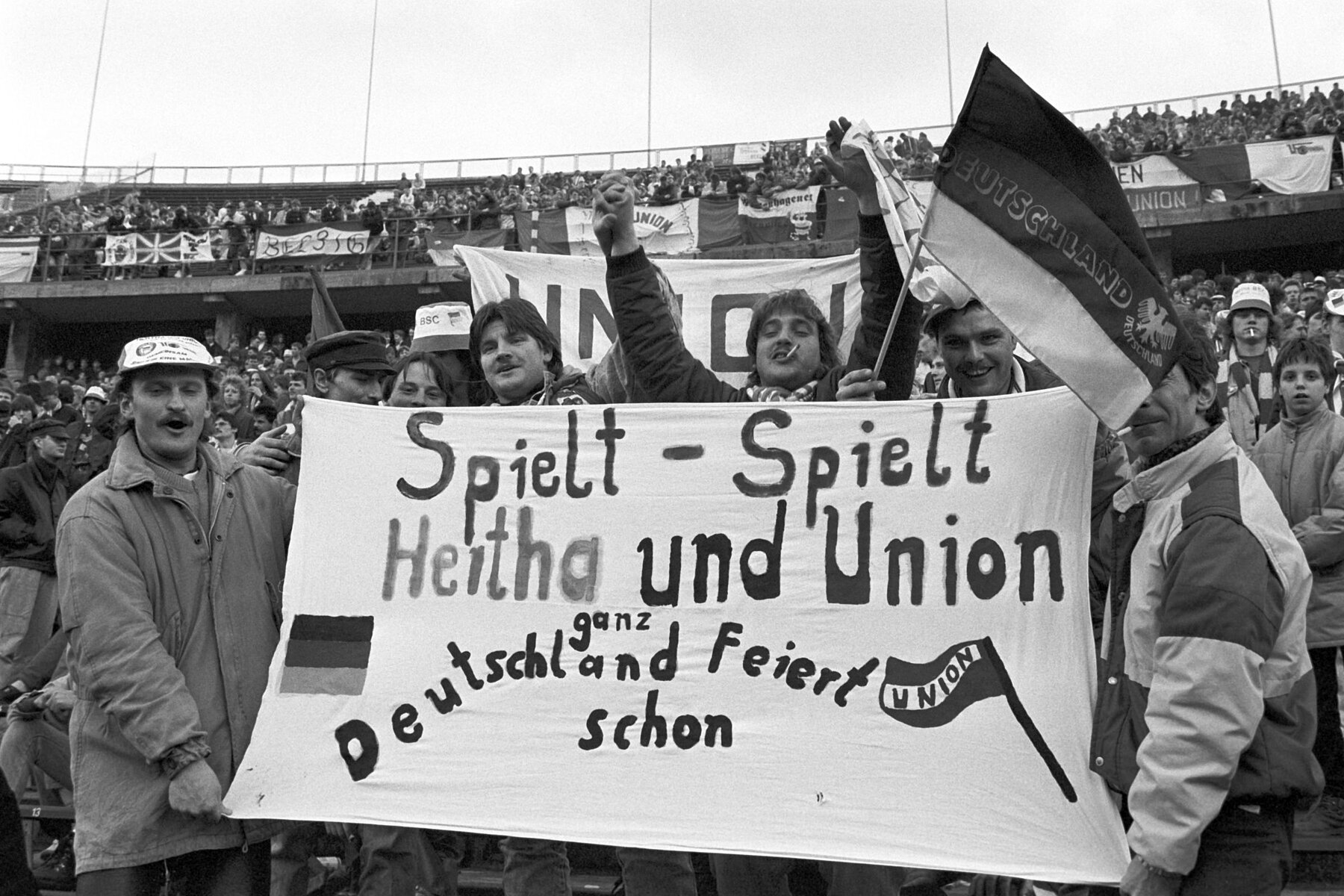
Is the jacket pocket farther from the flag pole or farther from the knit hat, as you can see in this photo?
the flag pole

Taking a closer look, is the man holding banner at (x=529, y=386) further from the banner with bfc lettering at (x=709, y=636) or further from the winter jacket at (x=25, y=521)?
the winter jacket at (x=25, y=521)

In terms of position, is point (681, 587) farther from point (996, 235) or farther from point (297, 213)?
point (297, 213)

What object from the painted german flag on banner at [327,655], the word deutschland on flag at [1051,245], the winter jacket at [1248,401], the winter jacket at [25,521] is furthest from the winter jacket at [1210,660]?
the winter jacket at [25,521]

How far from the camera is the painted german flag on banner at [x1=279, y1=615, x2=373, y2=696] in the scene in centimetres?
289

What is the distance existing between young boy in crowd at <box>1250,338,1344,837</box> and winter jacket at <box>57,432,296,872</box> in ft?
11.7

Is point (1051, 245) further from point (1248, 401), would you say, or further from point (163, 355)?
point (1248, 401)

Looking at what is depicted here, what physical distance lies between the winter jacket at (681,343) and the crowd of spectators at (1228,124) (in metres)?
15.8

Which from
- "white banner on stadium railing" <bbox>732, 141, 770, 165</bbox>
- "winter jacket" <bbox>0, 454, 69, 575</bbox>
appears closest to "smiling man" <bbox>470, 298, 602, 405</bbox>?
"winter jacket" <bbox>0, 454, 69, 575</bbox>

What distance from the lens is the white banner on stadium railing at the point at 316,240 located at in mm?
21422

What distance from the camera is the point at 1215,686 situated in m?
2.03

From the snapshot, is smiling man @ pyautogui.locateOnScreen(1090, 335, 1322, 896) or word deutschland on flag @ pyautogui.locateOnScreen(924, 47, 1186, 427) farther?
word deutschland on flag @ pyautogui.locateOnScreen(924, 47, 1186, 427)

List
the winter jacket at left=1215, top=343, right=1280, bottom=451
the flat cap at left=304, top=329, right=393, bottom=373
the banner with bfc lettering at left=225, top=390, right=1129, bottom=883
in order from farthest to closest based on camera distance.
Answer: the winter jacket at left=1215, top=343, right=1280, bottom=451, the flat cap at left=304, top=329, right=393, bottom=373, the banner with bfc lettering at left=225, top=390, right=1129, bottom=883

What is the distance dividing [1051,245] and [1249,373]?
124 inches

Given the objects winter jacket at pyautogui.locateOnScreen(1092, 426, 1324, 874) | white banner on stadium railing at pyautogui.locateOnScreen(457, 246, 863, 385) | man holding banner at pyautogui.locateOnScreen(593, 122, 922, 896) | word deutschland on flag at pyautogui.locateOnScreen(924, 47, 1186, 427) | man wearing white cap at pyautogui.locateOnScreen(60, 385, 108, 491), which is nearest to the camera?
winter jacket at pyautogui.locateOnScreen(1092, 426, 1324, 874)
